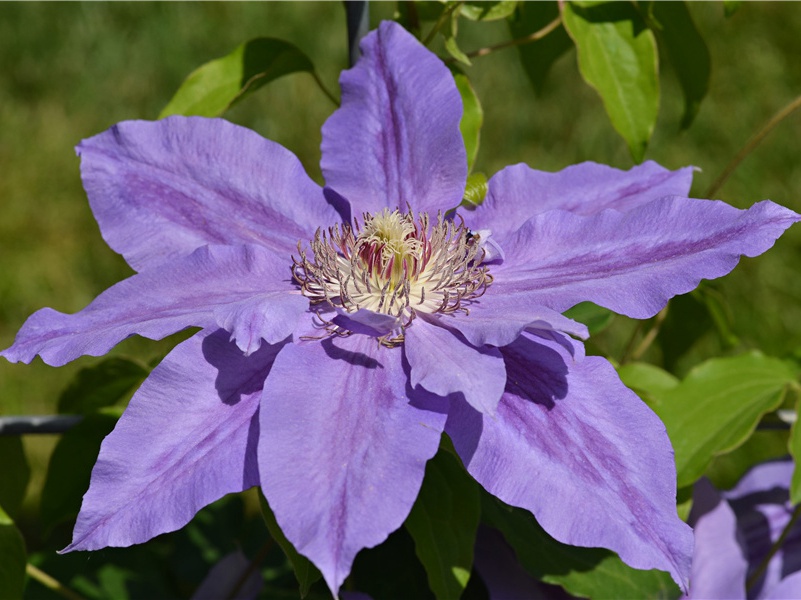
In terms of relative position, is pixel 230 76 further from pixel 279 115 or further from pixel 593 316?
pixel 279 115

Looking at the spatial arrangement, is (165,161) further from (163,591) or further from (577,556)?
(163,591)

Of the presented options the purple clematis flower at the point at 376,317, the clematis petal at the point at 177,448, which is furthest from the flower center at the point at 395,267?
the clematis petal at the point at 177,448

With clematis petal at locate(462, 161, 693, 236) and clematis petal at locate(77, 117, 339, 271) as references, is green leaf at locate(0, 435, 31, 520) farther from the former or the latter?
clematis petal at locate(462, 161, 693, 236)

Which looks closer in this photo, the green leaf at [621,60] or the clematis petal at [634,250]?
the clematis petal at [634,250]

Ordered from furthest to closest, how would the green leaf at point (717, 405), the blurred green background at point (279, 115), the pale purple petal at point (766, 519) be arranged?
the blurred green background at point (279, 115)
the pale purple petal at point (766, 519)
the green leaf at point (717, 405)

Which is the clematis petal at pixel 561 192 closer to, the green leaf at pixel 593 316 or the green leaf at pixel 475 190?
the green leaf at pixel 475 190

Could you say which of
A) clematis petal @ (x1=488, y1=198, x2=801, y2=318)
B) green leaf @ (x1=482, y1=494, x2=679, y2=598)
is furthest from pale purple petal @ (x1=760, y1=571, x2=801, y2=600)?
clematis petal @ (x1=488, y1=198, x2=801, y2=318)

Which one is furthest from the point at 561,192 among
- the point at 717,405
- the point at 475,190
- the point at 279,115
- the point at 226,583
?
the point at 279,115

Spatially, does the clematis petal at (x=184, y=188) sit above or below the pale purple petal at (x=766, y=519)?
above
